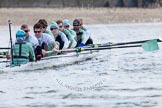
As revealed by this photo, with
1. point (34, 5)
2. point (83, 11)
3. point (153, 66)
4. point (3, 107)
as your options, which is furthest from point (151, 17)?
point (3, 107)

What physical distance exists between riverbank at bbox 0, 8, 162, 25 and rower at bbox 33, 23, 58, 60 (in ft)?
86.7

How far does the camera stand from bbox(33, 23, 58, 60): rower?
2203 cm

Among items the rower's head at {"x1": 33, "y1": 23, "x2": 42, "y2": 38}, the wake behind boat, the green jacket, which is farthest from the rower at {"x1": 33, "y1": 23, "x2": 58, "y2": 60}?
the green jacket

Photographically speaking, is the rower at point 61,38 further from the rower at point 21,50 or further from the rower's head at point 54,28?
the rower at point 21,50

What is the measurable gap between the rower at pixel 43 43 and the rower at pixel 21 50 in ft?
3.18

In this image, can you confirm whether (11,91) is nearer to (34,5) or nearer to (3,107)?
(3,107)

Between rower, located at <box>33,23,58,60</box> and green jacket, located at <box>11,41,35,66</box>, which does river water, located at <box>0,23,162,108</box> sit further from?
rower, located at <box>33,23,58,60</box>

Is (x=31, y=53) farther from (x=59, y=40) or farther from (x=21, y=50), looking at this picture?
(x=59, y=40)

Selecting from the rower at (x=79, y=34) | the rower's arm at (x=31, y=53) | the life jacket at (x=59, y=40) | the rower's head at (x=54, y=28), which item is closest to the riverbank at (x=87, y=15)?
the rower at (x=79, y=34)

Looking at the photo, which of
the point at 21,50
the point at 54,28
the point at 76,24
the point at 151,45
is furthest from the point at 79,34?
the point at 21,50

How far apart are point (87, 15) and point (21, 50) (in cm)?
3339

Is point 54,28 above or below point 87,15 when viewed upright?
below

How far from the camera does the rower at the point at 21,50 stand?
2072cm

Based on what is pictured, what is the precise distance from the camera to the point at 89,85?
1908 centimetres
